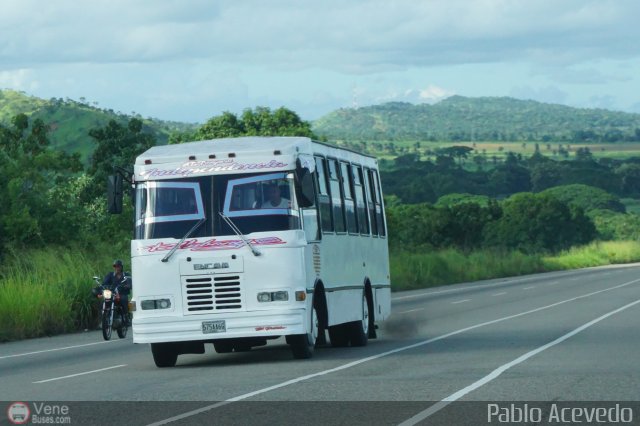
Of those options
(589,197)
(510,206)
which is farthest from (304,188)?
(589,197)

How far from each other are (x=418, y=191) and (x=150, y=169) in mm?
129227

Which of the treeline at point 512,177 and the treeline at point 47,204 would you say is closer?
the treeline at point 47,204

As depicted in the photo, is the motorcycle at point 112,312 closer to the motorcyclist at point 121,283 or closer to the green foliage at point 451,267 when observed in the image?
the motorcyclist at point 121,283

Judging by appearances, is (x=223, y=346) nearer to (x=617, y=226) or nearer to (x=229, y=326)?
(x=229, y=326)

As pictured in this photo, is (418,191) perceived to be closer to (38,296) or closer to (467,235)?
(467,235)

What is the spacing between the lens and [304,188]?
19.2 m

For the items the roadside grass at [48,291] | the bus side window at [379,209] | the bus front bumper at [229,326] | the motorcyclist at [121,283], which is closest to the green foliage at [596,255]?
the roadside grass at [48,291]

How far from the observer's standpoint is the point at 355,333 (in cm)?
2258

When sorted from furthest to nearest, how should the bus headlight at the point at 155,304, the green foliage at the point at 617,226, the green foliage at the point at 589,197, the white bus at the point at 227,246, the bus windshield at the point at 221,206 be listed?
1. the green foliage at the point at 589,197
2. the green foliage at the point at 617,226
3. the bus windshield at the point at 221,206
4. the bus headlight at the point at 155,304
5. the white bus at the point at 227,246

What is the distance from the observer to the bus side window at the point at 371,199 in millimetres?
24734

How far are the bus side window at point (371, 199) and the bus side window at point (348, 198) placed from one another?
4.47 ft

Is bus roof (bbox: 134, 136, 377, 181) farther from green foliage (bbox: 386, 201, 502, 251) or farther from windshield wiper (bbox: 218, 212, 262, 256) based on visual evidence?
green foliage (bbox: 386, 201, 502, 251)

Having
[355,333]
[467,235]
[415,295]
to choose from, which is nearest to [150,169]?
[355,333]
